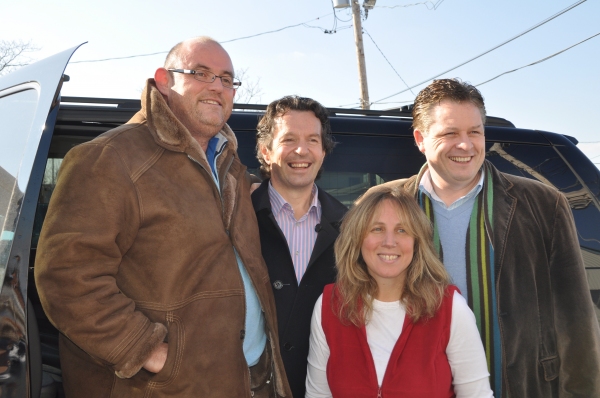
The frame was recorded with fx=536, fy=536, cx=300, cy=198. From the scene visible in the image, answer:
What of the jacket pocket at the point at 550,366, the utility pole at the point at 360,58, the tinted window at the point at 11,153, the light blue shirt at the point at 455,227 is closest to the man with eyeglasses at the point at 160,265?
the tinted window at the point at 11,153

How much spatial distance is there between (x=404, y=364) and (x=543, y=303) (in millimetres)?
755

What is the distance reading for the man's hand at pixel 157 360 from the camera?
184 centimetres

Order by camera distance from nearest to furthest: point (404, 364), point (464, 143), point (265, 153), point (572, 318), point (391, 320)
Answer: point (404, 364) → point (391, 320) → point (572, 318) → point (464, 143) → point (265, 153)

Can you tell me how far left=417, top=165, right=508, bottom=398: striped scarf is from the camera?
2.31 metres

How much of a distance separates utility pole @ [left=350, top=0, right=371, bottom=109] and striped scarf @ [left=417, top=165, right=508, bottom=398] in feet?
39.3

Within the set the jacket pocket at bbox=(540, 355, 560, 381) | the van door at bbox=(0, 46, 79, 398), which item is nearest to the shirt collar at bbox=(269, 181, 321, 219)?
the van door at bbox=(0, 46, 79, 398)

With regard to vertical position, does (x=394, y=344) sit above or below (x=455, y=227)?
below

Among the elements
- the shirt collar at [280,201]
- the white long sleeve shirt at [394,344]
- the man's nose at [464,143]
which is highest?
the man's nose at [464,143]

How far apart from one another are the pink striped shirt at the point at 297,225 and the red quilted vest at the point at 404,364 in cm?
53

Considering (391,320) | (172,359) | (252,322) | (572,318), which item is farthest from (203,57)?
(572,318)

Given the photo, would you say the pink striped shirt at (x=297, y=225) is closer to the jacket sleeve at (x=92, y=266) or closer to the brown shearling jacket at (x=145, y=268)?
the brown shearling jacket at (x=145, y=268)

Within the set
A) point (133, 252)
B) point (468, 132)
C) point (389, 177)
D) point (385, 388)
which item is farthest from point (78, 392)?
point (468, 132)

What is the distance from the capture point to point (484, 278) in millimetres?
2355

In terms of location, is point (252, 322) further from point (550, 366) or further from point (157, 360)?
point (550, 366)
